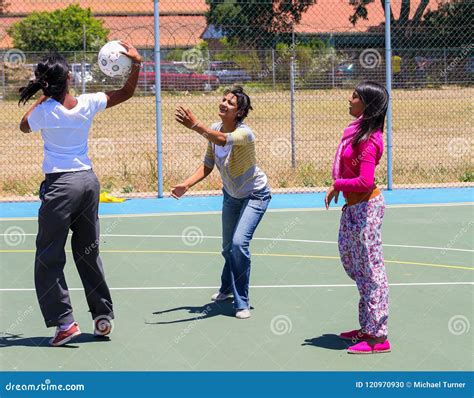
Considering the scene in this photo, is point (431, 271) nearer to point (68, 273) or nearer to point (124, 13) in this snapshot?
point (68, 273)

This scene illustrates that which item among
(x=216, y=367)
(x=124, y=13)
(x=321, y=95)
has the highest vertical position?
(x=124, y=13)

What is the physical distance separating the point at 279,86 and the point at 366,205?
1353 cm

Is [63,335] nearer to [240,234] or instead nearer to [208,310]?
[208,310]

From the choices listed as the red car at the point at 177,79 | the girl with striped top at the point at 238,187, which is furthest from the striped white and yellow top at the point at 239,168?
the red car at the point at 177,79

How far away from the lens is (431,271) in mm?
10328

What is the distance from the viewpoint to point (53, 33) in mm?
31812

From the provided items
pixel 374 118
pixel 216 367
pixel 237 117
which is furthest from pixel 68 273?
pixel 374 118

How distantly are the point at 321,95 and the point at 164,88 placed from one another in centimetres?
324

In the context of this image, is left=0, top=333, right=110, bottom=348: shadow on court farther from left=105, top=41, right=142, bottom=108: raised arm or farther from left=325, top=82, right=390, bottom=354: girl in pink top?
left=325, top=82, right=390, bottom=354: girl in pink top
